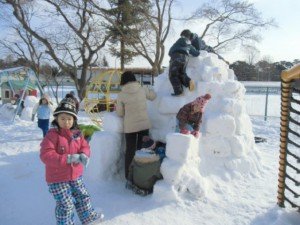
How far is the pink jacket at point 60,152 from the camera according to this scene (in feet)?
8.92

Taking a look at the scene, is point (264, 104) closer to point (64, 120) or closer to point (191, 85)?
point (191, 85)

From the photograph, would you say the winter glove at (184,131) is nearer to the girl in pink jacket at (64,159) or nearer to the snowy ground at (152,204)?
the snowy ground at (152,204)

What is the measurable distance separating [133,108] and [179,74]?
918 mm

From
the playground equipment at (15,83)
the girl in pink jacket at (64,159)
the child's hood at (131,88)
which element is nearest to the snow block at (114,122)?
the child's hood at (131,88)

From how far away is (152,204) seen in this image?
3572 mm

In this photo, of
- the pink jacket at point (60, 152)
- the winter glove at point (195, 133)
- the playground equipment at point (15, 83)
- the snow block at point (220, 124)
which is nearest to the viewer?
the pink jacket at point (60, 152)

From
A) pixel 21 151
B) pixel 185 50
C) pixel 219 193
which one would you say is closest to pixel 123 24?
pixel 21 151

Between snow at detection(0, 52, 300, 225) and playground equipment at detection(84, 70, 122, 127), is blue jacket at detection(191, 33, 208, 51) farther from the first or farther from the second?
playground equipment at detection(84, 70, 122, 127)

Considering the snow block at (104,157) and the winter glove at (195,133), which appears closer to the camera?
the winter glove at (195,133)

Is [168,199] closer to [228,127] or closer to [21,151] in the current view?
[228,127]

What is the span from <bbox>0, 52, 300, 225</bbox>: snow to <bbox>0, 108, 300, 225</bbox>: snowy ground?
11 millimetres

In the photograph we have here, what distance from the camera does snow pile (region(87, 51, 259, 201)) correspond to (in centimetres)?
425

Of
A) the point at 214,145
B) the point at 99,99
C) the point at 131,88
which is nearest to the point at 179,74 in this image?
the point at 131,88

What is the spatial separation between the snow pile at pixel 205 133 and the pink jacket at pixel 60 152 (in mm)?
1199
